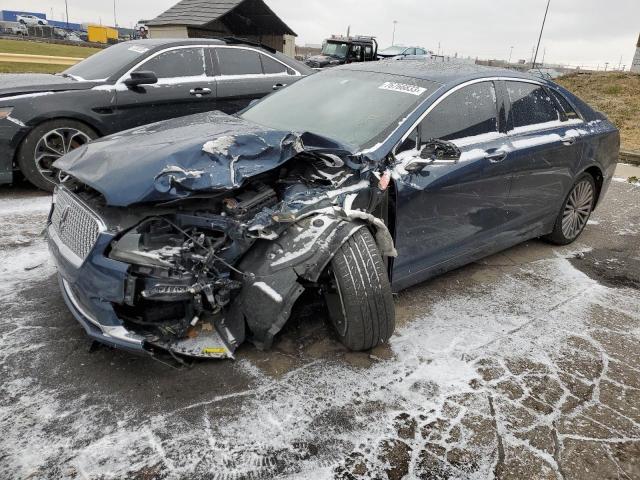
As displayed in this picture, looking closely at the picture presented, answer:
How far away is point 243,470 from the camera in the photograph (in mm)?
2064

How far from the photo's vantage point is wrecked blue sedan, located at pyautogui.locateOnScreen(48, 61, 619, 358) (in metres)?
2.42

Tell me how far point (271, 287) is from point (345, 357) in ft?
2.28

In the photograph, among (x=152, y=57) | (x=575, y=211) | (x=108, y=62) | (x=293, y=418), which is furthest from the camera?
(x=108, y=62)

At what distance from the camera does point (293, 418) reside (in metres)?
2.37

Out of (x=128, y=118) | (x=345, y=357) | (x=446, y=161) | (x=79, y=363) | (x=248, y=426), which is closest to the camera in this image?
(x=248, y=426)

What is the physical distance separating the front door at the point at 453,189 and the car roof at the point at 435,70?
0.11m

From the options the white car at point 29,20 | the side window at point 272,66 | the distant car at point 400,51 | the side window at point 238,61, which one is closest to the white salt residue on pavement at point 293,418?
the side window at point 238,61

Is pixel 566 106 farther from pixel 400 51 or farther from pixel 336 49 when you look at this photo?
pixel 400 51

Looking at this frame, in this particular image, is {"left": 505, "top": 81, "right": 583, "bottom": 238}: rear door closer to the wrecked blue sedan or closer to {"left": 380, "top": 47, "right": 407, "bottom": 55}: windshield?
the wrecked blue sedan

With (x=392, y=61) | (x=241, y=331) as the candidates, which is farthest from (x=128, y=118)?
(x=241, y=331)

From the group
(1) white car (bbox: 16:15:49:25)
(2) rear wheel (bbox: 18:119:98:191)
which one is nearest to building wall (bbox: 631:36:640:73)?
(2) rear wheel (bbox: 18:119:98:191)

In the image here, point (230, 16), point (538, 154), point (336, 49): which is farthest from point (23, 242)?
point (336, 49)

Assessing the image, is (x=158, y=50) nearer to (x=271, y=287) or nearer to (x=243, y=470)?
(x=271, y=287)

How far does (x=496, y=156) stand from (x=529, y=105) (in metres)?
0.80
